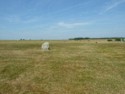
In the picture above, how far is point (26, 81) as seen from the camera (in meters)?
12.9

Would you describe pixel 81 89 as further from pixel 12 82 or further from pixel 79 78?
pixel 12 82

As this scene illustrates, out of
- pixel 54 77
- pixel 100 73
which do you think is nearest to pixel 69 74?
pixel 54 77

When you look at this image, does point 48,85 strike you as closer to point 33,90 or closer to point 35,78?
point 33,90

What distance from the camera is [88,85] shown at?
11828 millimetres

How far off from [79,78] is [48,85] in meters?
2.57

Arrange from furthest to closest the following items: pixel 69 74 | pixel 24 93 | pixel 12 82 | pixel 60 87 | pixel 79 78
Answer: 1. pixel 69 74
2. pixel 79 78
3. pixel 12 82
4. pixel 60 87
5. pixel 24 93

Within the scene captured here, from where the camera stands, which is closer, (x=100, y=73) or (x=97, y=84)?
(x=97, y=84)

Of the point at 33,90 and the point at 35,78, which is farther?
the point at 35,78

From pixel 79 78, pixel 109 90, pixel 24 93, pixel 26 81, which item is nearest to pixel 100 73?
pixel 79 78

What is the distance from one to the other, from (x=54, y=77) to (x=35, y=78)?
51.1 inches

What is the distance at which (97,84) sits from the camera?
1198cm

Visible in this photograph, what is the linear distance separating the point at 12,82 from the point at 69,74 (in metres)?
4.23

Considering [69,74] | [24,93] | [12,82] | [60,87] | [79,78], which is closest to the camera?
[24,93]

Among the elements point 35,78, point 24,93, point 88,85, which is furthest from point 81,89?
point 35,78
